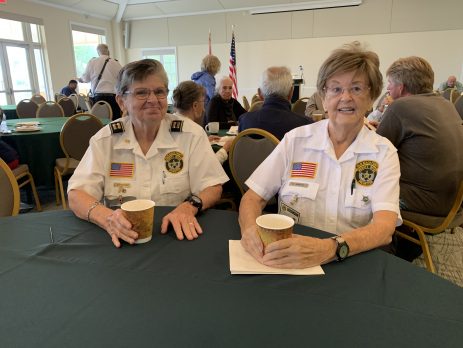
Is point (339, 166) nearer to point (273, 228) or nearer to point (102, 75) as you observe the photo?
point (273, 228)

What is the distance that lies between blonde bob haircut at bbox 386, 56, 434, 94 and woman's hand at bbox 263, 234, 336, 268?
175cm

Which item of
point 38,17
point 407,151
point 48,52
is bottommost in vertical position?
point 407,151

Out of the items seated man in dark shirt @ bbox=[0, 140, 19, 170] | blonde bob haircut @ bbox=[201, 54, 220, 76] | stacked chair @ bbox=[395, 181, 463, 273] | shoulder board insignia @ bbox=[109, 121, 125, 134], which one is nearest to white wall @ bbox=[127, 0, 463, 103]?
blonde bob haircut @ bbox=[201, 54, 220, 76]

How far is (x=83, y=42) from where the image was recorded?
11.6m

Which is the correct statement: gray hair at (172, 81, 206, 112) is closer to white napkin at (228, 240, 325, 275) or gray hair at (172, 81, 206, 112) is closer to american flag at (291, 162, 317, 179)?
american flag at (291, 162, 317, 179)

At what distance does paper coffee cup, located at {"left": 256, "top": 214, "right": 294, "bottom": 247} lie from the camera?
0.93 metres

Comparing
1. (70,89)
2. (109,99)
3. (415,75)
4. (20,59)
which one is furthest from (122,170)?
(20,59)

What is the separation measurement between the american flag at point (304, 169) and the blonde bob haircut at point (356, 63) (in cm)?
38

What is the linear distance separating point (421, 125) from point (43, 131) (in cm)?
378

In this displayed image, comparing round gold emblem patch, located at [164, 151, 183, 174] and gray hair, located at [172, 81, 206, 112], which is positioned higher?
gray hair, located at [172, 81, 206, 112]

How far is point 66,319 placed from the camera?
725 mm

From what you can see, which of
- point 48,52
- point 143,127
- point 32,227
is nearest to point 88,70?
point 48,52

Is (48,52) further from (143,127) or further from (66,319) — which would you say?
(66,319)

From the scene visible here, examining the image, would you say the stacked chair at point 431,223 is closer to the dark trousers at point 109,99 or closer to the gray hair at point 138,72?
the gray hair at point 138,72
